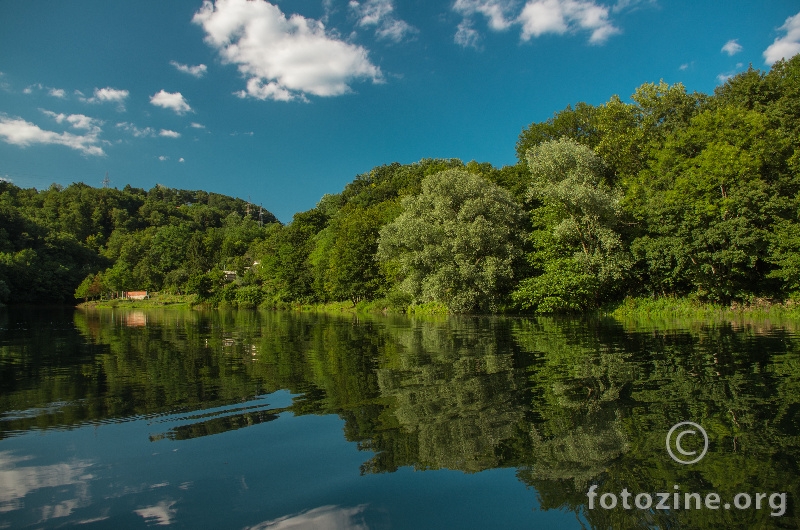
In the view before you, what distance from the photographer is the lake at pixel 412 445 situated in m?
4.54

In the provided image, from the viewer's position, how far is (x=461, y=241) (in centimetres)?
3350

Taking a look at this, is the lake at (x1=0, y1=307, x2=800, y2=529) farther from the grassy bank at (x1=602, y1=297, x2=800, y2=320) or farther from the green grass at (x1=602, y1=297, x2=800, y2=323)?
the grassy bank at (x1=602, y1=297, x2=800, y2=320)

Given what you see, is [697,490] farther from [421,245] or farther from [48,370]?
[421,245]

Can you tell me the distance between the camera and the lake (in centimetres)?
454

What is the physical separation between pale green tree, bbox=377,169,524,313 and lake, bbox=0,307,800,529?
21.4 metres

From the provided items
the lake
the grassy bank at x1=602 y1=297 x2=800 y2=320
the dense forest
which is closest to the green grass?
the grassy bank at x1=602 y1=297 x2=800 y2=320

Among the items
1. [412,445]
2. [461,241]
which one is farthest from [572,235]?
[412,445]

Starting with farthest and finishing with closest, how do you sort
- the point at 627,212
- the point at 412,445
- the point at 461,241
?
the point at 461,241 < the point at 627,212 < the point at 412,445

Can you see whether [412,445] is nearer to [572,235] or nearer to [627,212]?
[572,235]

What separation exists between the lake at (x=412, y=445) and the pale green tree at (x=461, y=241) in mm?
21403

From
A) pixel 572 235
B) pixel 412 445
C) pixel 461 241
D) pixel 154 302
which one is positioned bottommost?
pixel 412 445

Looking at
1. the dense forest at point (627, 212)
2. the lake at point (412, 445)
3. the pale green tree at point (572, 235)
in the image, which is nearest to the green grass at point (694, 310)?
the dense forest at point (627, 212)

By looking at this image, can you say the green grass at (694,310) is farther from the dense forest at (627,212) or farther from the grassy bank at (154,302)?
the grassy bank at (154,302)

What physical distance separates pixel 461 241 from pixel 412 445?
27.9 metres
